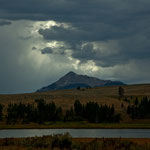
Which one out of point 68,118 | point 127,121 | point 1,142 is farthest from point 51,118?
point 1,142

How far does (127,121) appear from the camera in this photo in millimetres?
169625

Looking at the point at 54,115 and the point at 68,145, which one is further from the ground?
the point at 68,145

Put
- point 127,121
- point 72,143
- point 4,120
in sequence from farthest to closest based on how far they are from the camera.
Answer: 1. point 127,121
2. point 4,120
3. point 72,143

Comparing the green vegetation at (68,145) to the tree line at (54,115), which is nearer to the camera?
the green vegetation at (68,145)

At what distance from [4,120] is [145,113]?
210 feet

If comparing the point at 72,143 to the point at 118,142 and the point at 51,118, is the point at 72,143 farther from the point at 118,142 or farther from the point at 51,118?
the point at 51,118

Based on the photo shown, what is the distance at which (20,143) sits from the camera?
5116 cm

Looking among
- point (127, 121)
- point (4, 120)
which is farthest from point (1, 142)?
point (127, 121)

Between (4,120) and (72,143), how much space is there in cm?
11508

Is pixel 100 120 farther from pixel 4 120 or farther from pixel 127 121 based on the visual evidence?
pixel 4 120

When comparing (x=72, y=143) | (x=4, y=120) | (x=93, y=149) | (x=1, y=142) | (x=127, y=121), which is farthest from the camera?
(x=127, y=121)

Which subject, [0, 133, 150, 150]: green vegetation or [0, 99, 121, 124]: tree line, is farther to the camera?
[0, 99, 121, 124]: tree line

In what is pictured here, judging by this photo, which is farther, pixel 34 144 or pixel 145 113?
pixel 145 113

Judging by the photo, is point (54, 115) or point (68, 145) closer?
point (68, 145)
